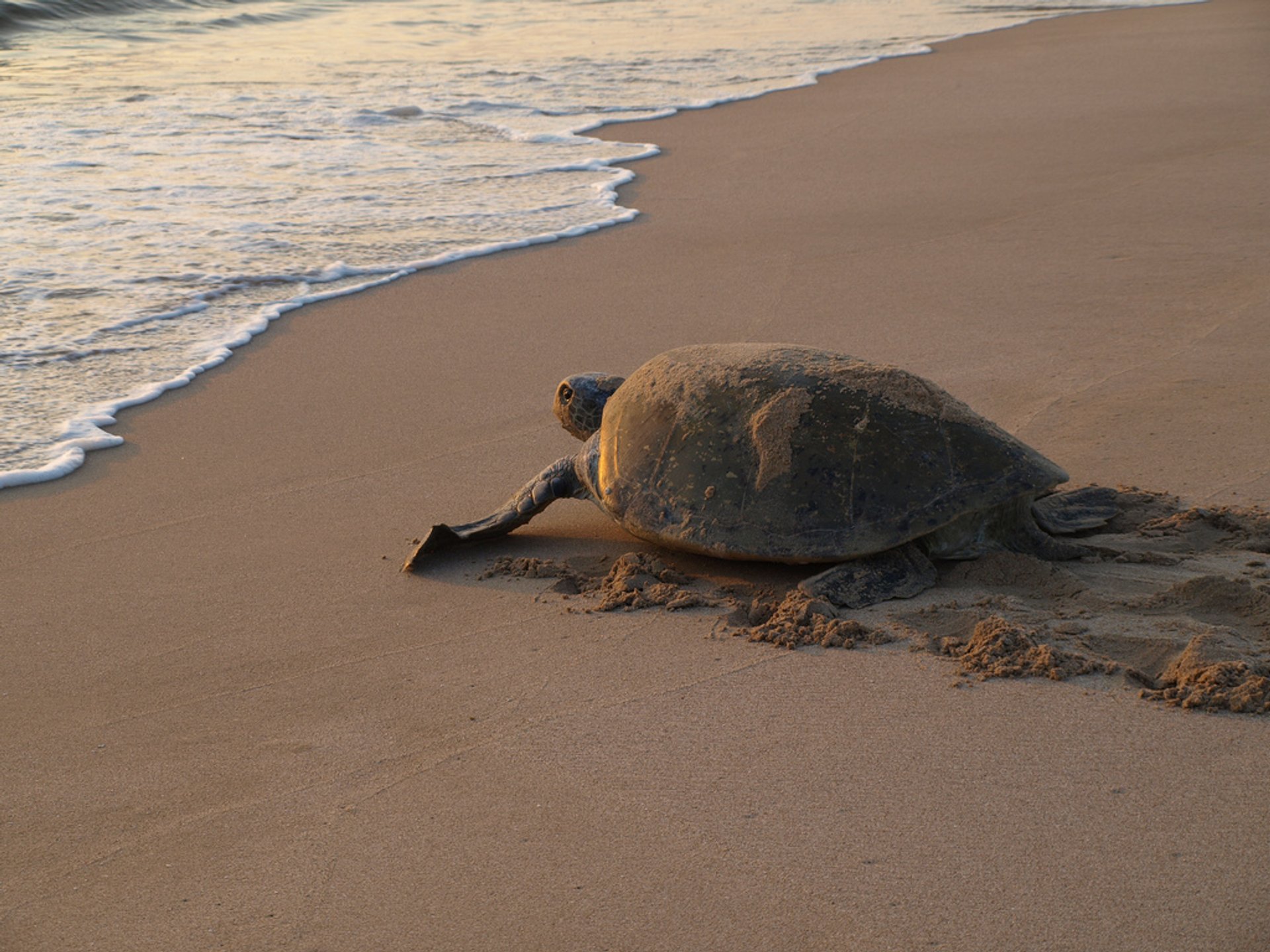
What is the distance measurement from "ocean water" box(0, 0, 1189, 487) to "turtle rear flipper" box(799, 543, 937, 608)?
2673 mm

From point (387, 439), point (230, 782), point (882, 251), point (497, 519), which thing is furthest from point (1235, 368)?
point (230, 782)

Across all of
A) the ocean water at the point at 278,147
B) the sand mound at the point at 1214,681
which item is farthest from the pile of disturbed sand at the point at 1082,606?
the ocean water at the point at 278,147

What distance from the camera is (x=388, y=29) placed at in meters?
16.4

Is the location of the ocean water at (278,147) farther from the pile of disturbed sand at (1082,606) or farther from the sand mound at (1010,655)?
the sand mound at (1010,655)

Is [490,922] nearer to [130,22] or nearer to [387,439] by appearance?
[387,439]

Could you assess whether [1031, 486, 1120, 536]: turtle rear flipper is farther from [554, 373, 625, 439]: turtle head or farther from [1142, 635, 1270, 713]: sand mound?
[554, 373, 625, 439]: turtle head

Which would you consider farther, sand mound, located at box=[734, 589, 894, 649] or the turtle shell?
the turtle shell

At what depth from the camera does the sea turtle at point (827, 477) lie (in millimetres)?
3078

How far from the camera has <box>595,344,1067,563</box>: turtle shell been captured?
308cm

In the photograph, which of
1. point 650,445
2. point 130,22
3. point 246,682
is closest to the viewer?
point 246,682

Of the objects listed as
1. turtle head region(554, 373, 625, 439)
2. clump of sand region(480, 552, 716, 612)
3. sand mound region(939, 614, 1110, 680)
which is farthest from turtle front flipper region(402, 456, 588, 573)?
sand mound region(939, 614, 1110, 680)

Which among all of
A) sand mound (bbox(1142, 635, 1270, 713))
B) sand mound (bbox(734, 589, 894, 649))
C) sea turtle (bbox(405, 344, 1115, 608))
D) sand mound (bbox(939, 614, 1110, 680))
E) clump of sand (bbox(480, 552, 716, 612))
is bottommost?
clump of sand (bbox(480, 552, 716, 612))

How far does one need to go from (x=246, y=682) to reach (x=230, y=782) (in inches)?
17.7

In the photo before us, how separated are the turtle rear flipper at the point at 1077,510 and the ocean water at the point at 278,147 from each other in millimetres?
3196
